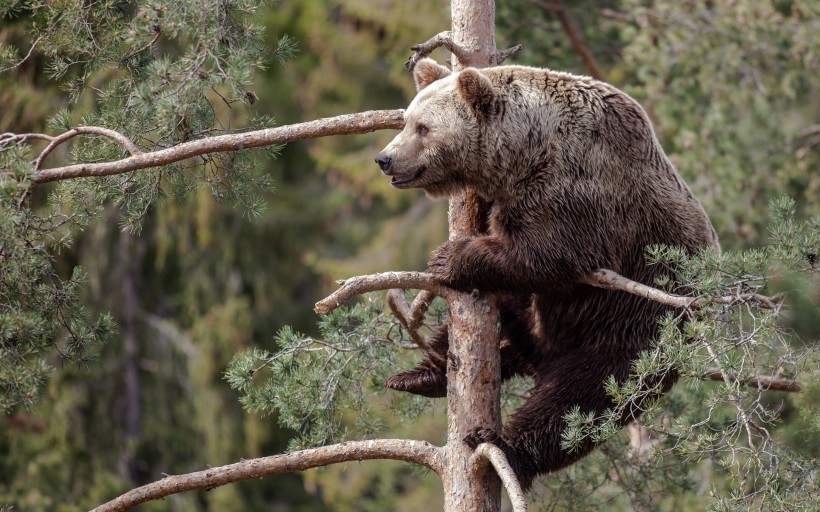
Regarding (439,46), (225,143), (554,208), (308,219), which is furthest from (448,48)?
(308,219)

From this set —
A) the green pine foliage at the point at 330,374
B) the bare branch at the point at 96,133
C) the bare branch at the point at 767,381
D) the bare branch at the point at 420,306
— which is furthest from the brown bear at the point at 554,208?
the bare branch at the point at 96,133

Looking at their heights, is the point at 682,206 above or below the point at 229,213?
below

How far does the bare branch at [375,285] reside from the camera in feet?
13.5

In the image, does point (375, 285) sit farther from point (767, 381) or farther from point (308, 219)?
point (308, 219)

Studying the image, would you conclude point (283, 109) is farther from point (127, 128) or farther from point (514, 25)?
point (127, 128)

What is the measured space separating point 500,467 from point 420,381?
3.73ft

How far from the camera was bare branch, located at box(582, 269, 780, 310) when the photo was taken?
12.4 feet

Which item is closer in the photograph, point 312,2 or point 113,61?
point 113,61

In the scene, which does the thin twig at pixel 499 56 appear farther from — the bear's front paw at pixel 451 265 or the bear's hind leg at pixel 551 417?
the bear's hind leg at pixel 551 417

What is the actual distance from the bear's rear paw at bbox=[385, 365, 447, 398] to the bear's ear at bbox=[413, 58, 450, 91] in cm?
152

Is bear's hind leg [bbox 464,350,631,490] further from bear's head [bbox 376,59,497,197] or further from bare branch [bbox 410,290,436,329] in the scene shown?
bear's head [bbox 376,59,497,197]

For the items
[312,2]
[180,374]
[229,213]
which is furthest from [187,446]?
[312,2]

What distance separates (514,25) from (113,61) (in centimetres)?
529

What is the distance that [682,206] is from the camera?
5141 millimetres
